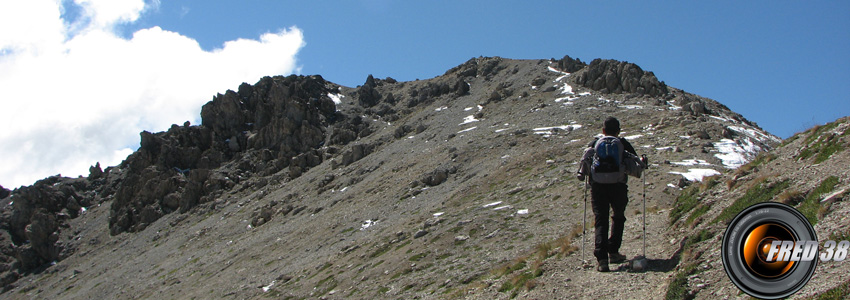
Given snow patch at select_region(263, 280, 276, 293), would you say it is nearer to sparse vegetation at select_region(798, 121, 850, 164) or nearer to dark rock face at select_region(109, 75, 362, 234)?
sparse vegetation at select_region(798, 121, 850, 164)

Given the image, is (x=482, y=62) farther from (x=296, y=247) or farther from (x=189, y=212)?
(x=296, y=247)

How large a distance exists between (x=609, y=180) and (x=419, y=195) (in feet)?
97.7

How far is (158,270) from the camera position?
57.9 m

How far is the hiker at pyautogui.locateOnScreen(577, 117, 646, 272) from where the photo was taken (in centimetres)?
1188

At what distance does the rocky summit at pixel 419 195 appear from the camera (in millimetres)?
13227

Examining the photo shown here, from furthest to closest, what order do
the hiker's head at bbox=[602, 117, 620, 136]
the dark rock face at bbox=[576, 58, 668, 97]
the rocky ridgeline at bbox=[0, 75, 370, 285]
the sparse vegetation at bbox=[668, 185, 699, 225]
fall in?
the rocky ridgeline at bbox=[0, 75, 370, 285]
the dark rock face at bbox=[576, 58, 668, 97]
the sparse vegetation at bbox=[668, 185, 699, 225]
the hiker's head at bbox=[602, 117, 620, 136]

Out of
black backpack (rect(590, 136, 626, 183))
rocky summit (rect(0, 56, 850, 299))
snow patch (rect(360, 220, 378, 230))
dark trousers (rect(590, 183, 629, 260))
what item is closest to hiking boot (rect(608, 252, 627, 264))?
rocky summit (rect(0, 56, 850, 299))

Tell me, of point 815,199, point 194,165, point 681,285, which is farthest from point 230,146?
point 815,199

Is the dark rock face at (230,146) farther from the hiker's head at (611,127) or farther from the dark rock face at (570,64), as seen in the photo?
the hiker's head at (611,127)

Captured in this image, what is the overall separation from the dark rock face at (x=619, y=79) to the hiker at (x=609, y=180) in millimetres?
50856

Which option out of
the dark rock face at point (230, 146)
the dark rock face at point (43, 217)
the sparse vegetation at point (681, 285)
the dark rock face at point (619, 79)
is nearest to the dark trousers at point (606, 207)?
the sparse vegetation at point (681, 285)

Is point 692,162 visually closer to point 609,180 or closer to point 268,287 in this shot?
point 609,180

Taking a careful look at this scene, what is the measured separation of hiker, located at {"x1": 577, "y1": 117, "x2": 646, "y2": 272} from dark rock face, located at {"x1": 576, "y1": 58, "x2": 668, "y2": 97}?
50.9 meters

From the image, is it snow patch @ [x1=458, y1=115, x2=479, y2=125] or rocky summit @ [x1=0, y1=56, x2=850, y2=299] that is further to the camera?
snow patch @ [x1=458, y1=115, x2=479, y2=125]
